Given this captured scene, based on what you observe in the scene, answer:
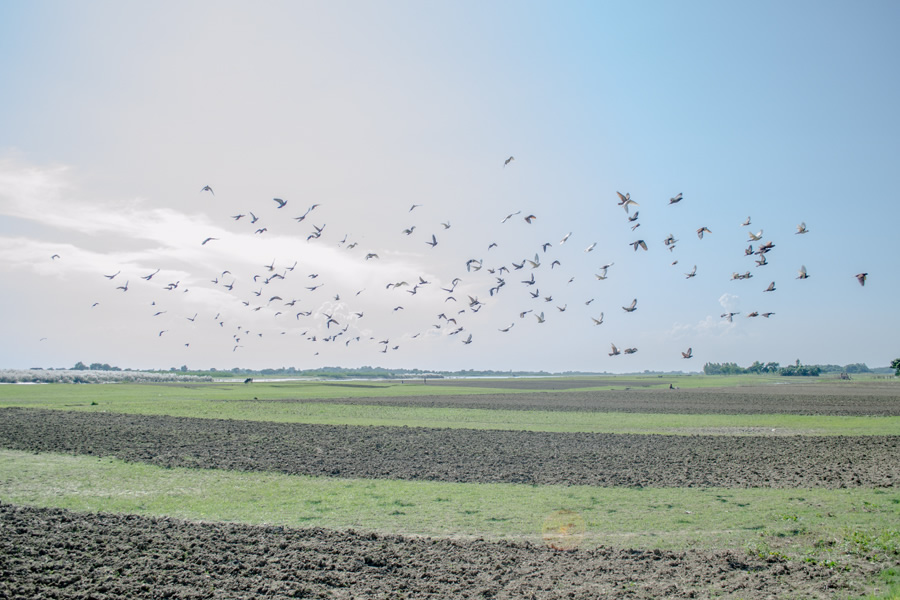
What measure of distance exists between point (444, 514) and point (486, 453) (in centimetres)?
1185

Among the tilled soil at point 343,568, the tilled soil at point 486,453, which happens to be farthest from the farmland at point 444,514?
the tilled soil at point 486,453

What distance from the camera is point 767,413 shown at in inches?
2159

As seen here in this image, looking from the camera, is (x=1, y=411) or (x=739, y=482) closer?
(x=739, y=482)

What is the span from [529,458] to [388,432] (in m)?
12.0

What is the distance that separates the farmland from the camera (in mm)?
11328

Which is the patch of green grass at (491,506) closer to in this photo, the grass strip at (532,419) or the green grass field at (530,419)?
the grass strip at (532,419)

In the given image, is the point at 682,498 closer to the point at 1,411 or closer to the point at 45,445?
the point at 45,445

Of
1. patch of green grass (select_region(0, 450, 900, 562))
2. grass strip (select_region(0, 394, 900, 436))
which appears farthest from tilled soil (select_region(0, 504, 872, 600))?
grass strip (select_region(0, 394, 900, 436))

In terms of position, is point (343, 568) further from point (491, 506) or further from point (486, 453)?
point (486, 453)

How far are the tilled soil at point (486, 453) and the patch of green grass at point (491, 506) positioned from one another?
1781 millimetres

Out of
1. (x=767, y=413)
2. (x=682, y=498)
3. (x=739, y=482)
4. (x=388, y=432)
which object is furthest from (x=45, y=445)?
(x=767, y=413)

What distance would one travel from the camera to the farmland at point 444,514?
11.3m

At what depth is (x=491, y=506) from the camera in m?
17.7

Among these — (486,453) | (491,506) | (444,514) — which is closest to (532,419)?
(486,453)
